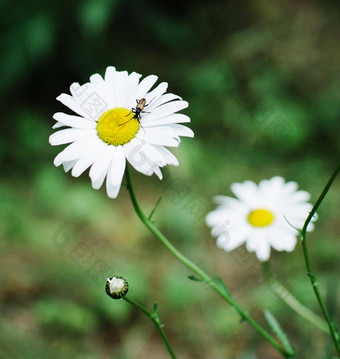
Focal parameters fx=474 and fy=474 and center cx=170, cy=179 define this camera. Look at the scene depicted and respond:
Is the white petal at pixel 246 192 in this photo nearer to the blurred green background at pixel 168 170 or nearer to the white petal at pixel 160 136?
the blurred green background at pixel 168 170

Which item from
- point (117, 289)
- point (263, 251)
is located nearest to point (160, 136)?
point (117, 289)

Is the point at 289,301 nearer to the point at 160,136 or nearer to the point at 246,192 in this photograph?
the point at 246,192

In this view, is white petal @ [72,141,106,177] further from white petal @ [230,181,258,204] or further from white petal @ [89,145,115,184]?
white petal @ [230,181,258,204]

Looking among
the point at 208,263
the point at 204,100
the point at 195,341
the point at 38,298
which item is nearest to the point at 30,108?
the point at 204,100

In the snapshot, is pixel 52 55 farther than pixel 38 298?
Yes

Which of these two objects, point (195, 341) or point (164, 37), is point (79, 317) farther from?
point (164, 37)
